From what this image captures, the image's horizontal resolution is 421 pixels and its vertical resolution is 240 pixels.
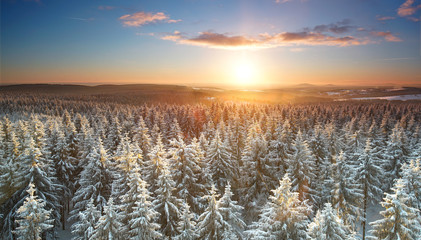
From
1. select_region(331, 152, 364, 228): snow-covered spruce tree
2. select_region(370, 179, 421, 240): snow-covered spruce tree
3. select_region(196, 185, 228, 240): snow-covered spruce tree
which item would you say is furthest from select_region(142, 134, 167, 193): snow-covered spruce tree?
select_region(331, 152, 364, 228): snow-covered spruce tree

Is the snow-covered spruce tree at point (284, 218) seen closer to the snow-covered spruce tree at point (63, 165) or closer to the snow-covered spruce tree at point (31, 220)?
the snow-covered spruce tree at point (31, 220)

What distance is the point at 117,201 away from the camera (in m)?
24.1

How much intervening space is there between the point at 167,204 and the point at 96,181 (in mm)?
10895

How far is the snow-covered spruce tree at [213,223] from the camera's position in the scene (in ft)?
46.9

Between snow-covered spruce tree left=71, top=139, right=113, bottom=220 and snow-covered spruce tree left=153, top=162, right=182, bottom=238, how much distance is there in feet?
29.0

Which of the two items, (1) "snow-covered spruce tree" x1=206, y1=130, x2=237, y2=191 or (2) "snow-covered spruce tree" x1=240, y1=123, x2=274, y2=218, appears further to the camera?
(1) "snow-covered spruce tree" x1=206, y1=130, x2=237, y2=191

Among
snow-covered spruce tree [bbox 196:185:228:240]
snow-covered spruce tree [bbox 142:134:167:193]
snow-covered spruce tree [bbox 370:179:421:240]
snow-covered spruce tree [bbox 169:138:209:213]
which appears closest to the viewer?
snow-covered spruce tree [bbox 370:179:421:240]

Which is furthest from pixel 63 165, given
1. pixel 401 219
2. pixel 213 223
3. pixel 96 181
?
pixel 401 219

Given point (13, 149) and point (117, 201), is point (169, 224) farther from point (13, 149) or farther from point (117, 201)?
point (13, 149)

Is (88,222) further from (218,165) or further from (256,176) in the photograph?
(256,176)

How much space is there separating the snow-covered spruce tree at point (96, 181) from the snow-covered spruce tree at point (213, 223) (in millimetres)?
14013

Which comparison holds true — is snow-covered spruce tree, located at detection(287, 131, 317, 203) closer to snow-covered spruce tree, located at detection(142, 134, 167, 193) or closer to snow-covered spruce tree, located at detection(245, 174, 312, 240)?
snow-covered spruce tree, located at detection(245, 174, 312, 240)

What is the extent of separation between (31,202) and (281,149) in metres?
24.6

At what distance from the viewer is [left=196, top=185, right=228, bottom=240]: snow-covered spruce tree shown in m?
14.3
